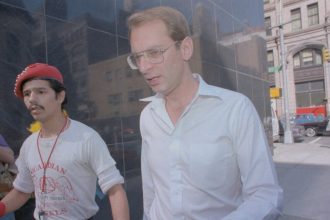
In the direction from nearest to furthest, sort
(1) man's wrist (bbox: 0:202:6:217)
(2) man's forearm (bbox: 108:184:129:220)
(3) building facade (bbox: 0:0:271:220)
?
(2) man's forearm (bbox: 108:184:129:220) → (1) man's wrist (bbox: 0:202:6:217) → (3) building facade (bbox: 0:0:271:220)

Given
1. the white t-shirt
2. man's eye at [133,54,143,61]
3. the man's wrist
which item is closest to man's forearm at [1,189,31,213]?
the man's wrist

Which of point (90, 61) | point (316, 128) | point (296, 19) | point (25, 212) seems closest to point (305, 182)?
point (90, 61)

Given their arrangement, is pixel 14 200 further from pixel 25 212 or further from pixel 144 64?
pixel 25 212

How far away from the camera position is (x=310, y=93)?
3338 cm

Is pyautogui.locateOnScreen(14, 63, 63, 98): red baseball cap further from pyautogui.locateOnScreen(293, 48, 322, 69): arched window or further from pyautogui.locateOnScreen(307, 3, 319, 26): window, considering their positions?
pyautogui.locateOnScreen(307, 3, 319, 26): window

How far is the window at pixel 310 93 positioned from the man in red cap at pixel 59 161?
108 feet

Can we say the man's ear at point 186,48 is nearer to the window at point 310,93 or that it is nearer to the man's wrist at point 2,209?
the man's wrist at point 2,209

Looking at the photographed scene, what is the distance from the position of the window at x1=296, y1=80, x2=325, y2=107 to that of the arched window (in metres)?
1.67

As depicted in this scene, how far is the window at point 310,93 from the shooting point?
32.7 m

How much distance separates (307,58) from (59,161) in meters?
34.3

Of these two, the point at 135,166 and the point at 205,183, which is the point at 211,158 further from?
the point at 135,166

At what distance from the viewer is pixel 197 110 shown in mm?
1987

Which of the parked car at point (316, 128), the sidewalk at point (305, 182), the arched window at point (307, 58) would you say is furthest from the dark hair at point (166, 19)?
the arched window at point (307, 58)

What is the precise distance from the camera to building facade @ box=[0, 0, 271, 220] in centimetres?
459
